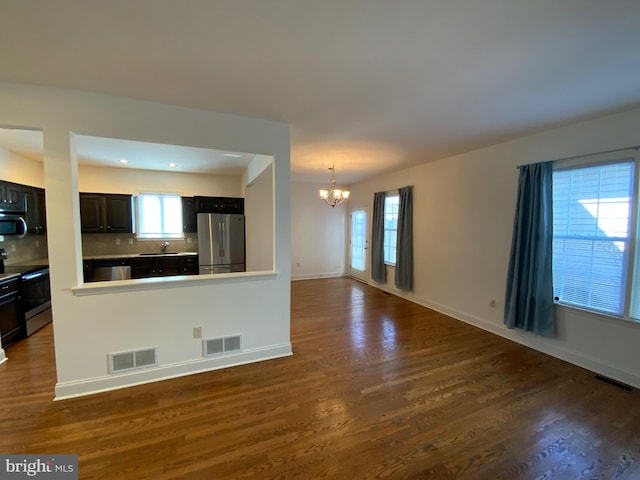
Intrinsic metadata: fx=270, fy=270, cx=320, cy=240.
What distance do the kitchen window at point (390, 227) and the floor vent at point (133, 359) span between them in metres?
4.82

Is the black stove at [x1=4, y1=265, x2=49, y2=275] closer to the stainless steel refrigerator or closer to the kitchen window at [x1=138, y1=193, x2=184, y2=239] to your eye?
the kitchen window at [x1=138, y1=193, x2=184, y2=239]

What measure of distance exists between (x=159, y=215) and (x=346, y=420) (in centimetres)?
571

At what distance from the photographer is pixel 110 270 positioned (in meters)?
5.12

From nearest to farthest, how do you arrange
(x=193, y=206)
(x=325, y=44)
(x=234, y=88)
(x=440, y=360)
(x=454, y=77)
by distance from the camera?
(x=325, y=44)
(x=454, y=77)
(x=234, y=88)
(x=440, y=360)
(x=193, y=206)

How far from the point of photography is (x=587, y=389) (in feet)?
8.55

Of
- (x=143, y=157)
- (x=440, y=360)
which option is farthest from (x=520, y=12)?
(x=143, y=157)

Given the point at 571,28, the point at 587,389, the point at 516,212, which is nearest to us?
the point at 571,28

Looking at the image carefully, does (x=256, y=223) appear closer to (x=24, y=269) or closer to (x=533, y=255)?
(x=24, y=269)

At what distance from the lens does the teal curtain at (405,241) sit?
548 cm

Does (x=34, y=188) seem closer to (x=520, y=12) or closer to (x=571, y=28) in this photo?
(x=520, y=12)

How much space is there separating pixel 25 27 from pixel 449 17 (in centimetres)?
243

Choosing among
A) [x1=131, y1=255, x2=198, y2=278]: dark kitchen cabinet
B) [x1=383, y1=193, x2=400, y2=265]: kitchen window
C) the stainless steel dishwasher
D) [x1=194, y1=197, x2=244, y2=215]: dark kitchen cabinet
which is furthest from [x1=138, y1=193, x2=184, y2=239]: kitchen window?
[x1=383, y1=193, x2=400, y2=265]: kitchen window

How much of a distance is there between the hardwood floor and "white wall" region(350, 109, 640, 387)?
35cm

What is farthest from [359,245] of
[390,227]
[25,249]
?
[25,249]
